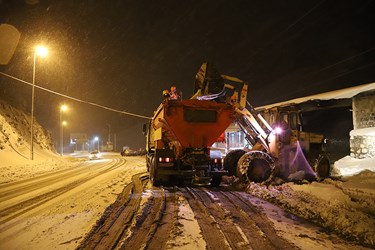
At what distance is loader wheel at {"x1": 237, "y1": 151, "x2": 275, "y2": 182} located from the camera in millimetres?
11477

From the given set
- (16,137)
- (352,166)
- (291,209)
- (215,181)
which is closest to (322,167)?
(352,166)

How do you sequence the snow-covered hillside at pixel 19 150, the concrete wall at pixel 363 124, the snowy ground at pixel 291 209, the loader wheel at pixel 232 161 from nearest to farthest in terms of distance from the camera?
1. the snowy ground at pixel 291 209
2. the loader wheel at pixel 232 161
3. the concrete wall at pixel 363 124
4. the snow-covered hillside at pixel 19 150

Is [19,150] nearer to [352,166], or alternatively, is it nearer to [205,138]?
[205,138]

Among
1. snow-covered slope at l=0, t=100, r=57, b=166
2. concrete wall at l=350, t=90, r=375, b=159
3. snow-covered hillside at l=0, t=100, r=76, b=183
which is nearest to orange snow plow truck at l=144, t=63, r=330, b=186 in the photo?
concrete wall at l=350, t=90, r=375, b=159

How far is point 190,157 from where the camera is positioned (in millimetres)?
11055

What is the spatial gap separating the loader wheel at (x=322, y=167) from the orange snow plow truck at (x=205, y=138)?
1.50 m

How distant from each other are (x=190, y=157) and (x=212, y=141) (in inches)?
41.8

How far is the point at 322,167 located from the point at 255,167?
375cm

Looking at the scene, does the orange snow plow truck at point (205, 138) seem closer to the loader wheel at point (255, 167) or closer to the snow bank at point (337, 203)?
the loader wheel at point (255, 167)

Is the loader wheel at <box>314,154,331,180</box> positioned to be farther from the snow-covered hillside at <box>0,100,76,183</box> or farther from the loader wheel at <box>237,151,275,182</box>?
the snow-covered hillside at <box>0,100,76,183</box>

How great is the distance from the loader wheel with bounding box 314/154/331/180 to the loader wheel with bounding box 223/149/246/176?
3230 mm

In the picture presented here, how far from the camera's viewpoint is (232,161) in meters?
14.0

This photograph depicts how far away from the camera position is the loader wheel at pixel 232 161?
13938 millimetres

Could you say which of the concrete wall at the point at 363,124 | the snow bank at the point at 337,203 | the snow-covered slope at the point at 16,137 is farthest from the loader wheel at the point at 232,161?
the snow-covered slope at the point at 16,137
